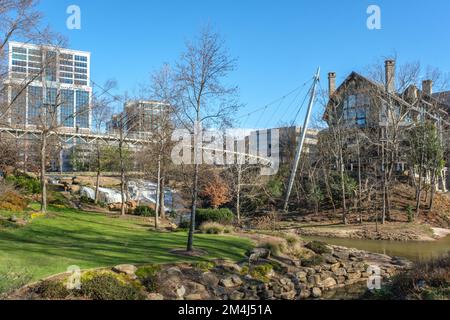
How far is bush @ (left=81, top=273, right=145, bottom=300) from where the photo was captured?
10.2 meters

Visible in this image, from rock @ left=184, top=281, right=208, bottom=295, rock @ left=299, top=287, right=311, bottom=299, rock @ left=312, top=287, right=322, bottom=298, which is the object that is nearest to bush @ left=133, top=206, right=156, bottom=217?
rock @ left=299, top=287, right=311, bottom=299

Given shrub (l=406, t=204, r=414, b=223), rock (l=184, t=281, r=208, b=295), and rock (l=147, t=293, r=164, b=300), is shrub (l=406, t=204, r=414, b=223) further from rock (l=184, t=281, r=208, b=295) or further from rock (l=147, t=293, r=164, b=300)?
rock (l=147, t=293, r=164, b=300)

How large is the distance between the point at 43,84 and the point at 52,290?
1791 centimetres

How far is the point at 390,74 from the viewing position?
3597 centimetres

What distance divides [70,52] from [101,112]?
20.1 feet

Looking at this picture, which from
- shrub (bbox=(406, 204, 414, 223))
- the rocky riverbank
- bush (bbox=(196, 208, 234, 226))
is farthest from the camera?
shrub (bbox=(406, 204, 414, 223))

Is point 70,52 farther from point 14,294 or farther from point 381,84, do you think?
point 381,84

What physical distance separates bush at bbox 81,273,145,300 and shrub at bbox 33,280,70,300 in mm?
456

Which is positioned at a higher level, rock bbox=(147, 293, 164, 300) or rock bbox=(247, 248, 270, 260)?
rock bbox=(247, 248, 270, 260)

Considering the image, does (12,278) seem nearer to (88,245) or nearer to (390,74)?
(88,245)

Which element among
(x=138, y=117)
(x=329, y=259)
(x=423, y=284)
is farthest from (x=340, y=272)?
(x=138, y=117)

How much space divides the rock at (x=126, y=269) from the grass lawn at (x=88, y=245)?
0.48 metres

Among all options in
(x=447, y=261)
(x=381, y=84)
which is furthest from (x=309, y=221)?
(x=447, y=261)

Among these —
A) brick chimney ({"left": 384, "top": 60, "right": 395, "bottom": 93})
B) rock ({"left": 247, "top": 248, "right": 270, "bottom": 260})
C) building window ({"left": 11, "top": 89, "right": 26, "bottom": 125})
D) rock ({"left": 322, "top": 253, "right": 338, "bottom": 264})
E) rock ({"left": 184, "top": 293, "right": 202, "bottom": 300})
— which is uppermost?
brick chimney ({"left": 384, "top": 60, "right": 395, "bottom": 93})
